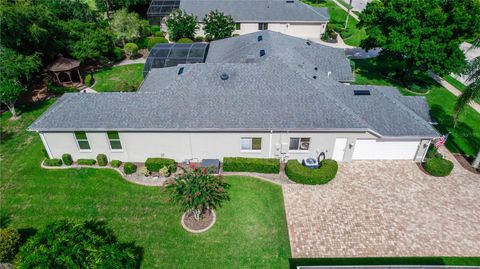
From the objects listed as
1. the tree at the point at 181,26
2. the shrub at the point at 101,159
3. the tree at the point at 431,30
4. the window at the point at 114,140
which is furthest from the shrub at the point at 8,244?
the tree at the point at 431,30

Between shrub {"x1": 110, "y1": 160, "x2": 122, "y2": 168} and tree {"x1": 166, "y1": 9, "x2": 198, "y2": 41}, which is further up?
tree {"x1": 166, "y1": 9, "x2": 198, "y2": 41}

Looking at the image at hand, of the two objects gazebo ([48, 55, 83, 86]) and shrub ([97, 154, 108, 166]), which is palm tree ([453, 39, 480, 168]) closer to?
shrub ([97, 154, 108, 166])

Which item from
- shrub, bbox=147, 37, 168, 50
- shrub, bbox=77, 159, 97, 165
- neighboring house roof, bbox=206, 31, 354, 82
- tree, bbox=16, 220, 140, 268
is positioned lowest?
shrub, bbox=77, 159, 97, 165

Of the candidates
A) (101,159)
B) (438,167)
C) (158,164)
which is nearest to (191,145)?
(158,164)

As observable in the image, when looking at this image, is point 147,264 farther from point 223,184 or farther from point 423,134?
point 423,134

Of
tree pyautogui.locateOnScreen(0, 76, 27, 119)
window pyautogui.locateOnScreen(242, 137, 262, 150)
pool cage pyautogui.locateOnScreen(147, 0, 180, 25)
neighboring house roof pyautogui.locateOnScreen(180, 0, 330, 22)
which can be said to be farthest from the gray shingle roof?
pool cage pyautogui.locateOnScreen(147, 0, 180, 25)

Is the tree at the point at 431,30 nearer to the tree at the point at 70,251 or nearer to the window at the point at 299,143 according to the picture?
the window at the point at 299,143

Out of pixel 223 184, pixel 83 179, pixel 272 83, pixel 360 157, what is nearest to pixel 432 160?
pixel 360 157
